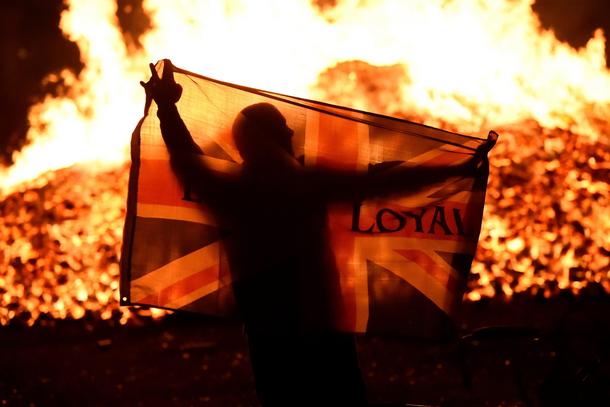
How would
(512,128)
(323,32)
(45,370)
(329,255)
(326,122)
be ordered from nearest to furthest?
(329,255) → (326,122) → (45,370) → (323,32) → (512,128)

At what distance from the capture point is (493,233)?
303 inches

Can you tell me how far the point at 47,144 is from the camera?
339 inches

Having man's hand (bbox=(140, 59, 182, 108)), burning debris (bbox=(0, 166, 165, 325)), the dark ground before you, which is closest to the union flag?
man's hand (bbox=(140, 59, 182, 108))

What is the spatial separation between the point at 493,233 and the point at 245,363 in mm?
3912

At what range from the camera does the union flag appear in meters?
2.69

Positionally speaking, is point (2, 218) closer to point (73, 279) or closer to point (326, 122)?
point (73, 279)

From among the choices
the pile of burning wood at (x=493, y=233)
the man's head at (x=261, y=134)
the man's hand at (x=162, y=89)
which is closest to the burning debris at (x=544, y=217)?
the pile of burning wood at (x=493, y=233)

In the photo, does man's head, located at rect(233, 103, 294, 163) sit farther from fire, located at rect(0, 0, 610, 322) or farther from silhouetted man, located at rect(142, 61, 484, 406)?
fire, located at rect(0, 0, 610, 322)

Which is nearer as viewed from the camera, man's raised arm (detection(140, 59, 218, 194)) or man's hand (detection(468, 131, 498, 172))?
man's raised arm (detection(140, 59, 218, 194))

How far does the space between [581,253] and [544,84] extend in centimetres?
237

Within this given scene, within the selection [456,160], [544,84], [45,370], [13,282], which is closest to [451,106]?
[544,84]

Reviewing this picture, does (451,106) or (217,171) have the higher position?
(451,106)

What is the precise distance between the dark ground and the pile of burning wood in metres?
0.28

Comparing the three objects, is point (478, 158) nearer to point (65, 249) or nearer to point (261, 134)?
point (261, 134)
